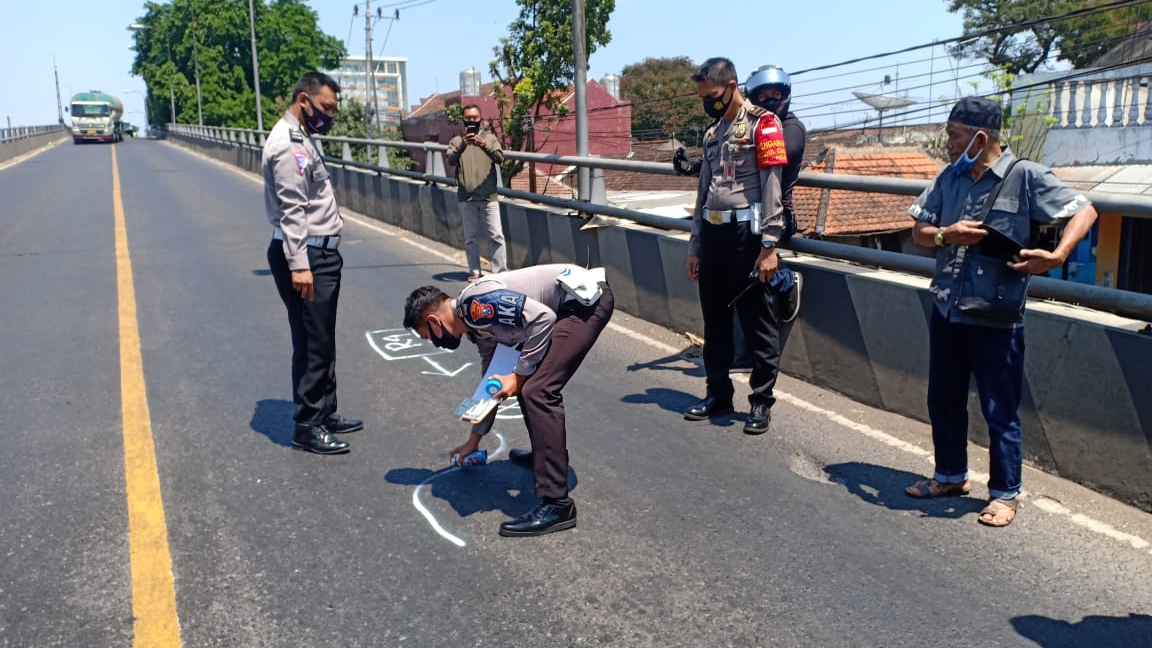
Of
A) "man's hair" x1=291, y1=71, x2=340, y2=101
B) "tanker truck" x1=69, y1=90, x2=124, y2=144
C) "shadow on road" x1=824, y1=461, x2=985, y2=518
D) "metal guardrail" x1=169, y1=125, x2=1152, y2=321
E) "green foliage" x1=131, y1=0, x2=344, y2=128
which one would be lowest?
"shadow on road" x1=824, y1=461, x2=985, y2=518

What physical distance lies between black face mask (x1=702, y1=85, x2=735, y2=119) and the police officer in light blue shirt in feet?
4.50

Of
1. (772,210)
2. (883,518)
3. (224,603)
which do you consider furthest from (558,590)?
(772,210)

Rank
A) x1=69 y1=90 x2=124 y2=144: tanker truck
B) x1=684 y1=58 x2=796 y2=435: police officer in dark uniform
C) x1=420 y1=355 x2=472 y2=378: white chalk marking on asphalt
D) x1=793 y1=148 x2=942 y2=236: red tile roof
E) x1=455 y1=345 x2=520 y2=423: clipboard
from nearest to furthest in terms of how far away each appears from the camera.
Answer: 1. x1=455 y1=345 x2=520 y2=423: clipboard
2. x1=684 y1=58 x2=796 y2=435: police officer in dark uniform
3. x1=420 y1=355 x2=472 y2=378: white chalk marking on asphalt
4. x1=793 y1=148 x2=942 y2=236: red tile roof
5. x1=69 y1=90 x2=124 y2=144: tanker truck

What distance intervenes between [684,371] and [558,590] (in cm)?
335

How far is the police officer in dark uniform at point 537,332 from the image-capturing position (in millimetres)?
4105

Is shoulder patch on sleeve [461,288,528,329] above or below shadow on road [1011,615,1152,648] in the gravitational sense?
above

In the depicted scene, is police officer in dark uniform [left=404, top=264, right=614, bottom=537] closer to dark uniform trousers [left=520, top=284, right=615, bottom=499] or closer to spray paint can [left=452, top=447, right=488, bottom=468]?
dark uniform trousers [left=520, top=284, right=615, bottom=499]

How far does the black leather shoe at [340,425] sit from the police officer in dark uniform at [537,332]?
5.06 feet

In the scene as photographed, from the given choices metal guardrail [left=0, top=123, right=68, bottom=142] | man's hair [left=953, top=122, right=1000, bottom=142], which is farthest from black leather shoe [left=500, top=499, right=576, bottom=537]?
metal guardrail [left=0, top=123, right=68, bottom=142]

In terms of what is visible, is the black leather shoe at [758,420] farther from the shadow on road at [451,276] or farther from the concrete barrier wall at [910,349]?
the shadow on road at [451,276]

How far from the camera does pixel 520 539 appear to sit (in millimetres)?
4219

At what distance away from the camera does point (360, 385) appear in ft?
21.9

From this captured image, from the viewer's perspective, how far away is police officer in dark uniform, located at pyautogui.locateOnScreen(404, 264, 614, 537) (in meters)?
4.11

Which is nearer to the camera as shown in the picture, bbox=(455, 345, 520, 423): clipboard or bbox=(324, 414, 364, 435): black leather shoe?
bbox=(455, 345, 520, 423): clipboard
